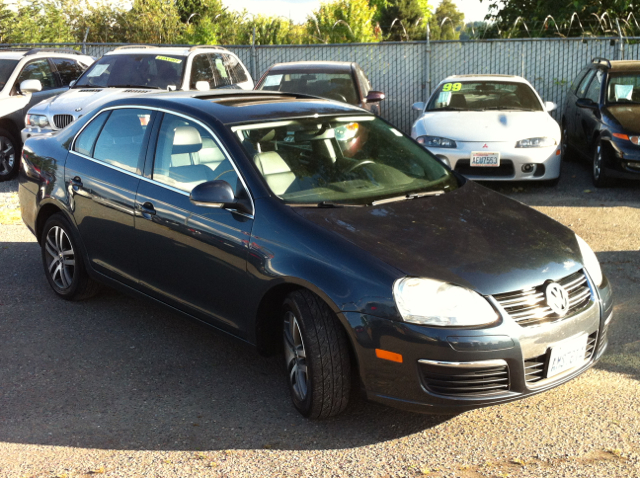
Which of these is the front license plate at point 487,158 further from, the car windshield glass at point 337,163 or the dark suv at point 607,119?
the car windshield glass at point 337,163

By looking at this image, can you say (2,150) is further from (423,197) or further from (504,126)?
(423,197)

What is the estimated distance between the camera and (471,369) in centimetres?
350

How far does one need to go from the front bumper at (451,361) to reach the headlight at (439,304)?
4 cm

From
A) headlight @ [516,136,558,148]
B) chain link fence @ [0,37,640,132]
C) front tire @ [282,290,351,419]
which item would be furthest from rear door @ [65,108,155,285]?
chain link fence @ [0,37,640,132]

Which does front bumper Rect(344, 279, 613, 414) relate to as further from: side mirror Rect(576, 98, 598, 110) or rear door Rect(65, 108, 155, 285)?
side mirror Rect(576, 98, 598, 110)

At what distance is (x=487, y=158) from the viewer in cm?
944

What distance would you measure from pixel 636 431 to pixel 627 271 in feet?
9.88

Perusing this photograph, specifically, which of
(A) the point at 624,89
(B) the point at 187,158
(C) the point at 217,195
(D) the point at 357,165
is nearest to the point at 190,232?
(C) the point at 217,195

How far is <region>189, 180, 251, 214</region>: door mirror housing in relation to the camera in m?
4.12

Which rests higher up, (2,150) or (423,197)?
(423,197)

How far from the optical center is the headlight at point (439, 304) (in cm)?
349

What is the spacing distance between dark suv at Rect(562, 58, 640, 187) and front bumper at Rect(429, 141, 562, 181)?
798mm

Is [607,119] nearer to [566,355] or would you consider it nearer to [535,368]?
[566,355]

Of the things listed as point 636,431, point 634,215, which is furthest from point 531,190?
point 636,431
